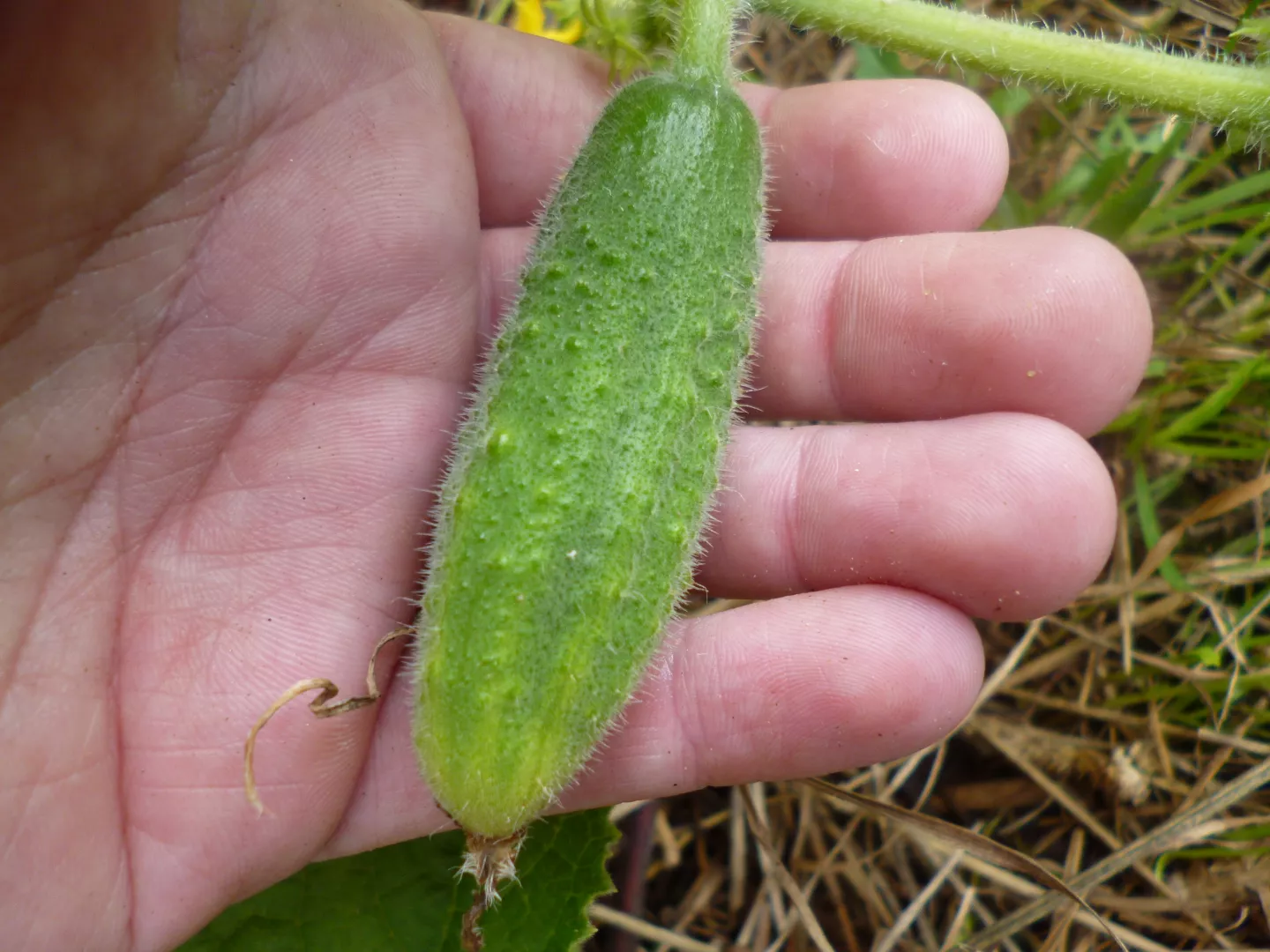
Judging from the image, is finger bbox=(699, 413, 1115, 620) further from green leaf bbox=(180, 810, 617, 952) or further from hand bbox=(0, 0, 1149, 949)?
green leaf bbox=(180, 810, 617, 952)

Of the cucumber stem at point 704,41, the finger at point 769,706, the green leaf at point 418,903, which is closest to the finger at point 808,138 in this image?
the cucumber stem at point 704,41

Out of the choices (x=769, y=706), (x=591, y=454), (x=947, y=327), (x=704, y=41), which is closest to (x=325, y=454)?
(x=591, y=454)

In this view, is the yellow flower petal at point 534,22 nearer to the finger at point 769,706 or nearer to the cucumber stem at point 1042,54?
the cucumber stem at point 1042,54

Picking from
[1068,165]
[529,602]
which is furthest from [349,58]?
[1068,165]

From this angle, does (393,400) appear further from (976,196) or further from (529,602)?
(976,196)

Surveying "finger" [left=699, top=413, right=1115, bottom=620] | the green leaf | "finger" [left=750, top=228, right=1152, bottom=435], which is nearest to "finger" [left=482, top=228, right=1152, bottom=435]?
"finger" [left=750, top=228, right=1152, bottom=435]

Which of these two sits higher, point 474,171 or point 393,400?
point 474,171
